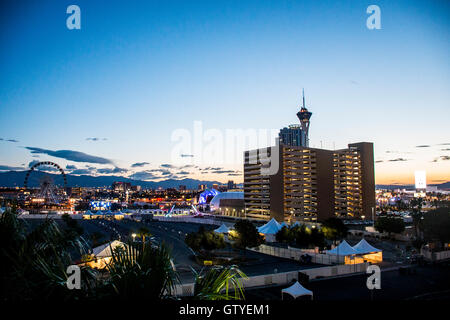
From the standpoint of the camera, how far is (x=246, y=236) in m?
36.0

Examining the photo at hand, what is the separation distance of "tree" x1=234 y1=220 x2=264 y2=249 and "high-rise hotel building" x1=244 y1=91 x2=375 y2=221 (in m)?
58.7

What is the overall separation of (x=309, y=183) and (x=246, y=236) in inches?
2691

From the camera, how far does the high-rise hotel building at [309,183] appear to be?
96750 millimetres

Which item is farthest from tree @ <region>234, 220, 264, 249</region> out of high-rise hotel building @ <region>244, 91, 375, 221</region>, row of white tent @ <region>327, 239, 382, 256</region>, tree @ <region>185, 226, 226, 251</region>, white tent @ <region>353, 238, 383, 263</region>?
high-rise hotel building @ <region>244, 91, 375, 221</region>

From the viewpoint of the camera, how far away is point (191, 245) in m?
34.9

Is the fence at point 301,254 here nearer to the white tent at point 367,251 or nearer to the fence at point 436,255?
the white tent at point 367,251

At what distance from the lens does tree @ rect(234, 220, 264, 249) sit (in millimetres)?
35875

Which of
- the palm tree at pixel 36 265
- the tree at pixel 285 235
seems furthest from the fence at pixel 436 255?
the palm tree at pixel 36 265

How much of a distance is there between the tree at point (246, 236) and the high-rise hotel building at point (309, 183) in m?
58.7

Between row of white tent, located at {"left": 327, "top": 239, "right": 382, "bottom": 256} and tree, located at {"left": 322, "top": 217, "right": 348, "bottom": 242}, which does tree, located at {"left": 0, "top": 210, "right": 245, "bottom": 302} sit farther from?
tree, located at {"left": 322, "top": 217, "right": 348, "bottom": 242}

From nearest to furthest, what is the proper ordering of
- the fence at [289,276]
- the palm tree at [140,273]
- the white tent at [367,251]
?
1. the palm tree at [140,273]
2. the fence at [289,276]
3. the white tent at [367,251]

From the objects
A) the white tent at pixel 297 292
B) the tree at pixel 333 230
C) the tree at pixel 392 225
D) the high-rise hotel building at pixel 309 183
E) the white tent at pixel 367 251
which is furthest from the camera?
the high-rise hotel building at pixel 309 183

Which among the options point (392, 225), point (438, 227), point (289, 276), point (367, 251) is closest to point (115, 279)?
point (289, 276)
